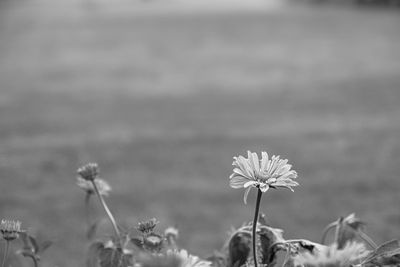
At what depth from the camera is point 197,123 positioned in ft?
23.5

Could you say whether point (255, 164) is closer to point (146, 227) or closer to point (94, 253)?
point (146, 227)

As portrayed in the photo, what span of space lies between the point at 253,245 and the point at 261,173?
9 centimetres

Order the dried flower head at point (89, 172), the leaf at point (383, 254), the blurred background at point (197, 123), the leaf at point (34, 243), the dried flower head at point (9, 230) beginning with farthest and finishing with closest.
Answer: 1. the blurred background at point (197, 123)
2. the dried flower head at point (89, 172)
3. the leaf at point (34, 243)
4. the dried flower head at point (9, 230)
5. the leaf at point (383, 254)

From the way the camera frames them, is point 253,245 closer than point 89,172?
Yes

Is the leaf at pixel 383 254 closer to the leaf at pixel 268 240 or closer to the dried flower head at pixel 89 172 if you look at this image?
the leaf at pixel 268 240

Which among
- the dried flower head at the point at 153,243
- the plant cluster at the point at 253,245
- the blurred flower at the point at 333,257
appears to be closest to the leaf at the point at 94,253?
the plant cluster at the point at 253,245

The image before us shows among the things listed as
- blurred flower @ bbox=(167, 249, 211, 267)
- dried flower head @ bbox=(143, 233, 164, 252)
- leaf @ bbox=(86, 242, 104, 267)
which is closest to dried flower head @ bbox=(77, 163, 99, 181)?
leaf @ bbox=(86, 242, 104, 267)

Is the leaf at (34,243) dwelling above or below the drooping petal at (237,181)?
above

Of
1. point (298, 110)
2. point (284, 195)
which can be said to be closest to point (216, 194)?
point (284, 195)

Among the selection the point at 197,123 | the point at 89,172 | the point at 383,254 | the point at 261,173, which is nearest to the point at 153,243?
the point at 261,173

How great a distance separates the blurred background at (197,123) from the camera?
4.60 m

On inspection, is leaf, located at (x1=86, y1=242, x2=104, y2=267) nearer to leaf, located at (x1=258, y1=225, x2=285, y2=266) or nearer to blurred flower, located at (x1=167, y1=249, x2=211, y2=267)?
leaf, located at (x1=258, y1=225, x2=285, y2=266)

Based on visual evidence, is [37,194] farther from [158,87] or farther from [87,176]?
[158,87]

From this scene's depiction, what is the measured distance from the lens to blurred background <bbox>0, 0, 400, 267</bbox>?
4.60 metres
